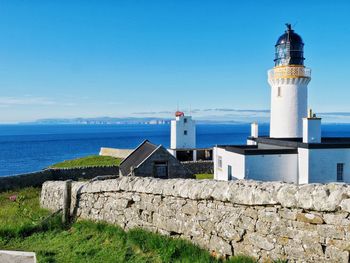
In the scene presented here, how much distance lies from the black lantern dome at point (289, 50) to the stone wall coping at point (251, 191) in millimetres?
23441

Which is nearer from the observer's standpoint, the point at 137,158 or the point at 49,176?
the point at 137,158

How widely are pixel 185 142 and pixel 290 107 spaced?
1370 cm

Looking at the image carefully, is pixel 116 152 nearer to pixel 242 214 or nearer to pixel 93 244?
pixel 93 244

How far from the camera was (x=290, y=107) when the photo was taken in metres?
28.1

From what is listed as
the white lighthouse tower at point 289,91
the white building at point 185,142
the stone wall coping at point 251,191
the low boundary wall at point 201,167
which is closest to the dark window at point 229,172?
the white lighthouse tower at point 289,91

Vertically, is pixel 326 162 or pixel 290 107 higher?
pixel 290 107

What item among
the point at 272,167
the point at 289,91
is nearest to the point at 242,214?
the point at 272,167

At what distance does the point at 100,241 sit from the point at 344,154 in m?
17.1

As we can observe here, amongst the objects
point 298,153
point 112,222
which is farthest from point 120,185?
point 298,153

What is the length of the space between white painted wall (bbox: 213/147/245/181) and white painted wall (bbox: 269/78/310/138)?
692cm

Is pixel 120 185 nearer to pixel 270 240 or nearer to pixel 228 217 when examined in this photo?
pixel 228 217

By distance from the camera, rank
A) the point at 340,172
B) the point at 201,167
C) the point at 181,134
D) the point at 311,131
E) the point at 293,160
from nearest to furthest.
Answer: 1. the point at 340,172
2. the point at 293,160
3. the point at 311,131
4. the point at 201,167
5. the point at 181,134

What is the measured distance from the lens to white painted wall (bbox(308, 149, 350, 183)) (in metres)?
20.9

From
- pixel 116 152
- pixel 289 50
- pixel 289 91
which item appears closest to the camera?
pixel 289 91
